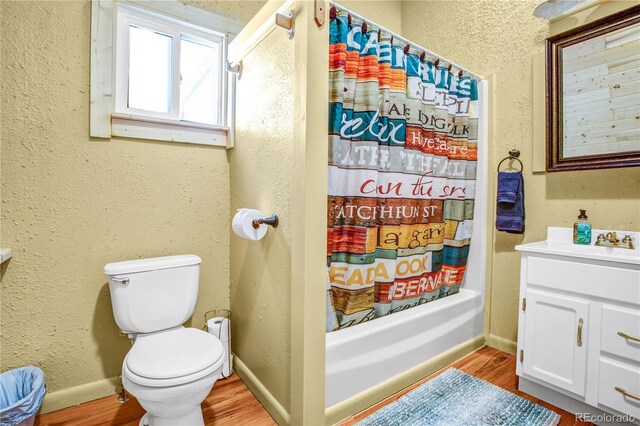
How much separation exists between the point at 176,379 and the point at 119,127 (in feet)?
4.08

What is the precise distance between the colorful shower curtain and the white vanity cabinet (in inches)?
19.8

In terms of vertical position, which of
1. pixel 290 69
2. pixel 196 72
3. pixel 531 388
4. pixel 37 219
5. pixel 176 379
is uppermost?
pixel 196 72

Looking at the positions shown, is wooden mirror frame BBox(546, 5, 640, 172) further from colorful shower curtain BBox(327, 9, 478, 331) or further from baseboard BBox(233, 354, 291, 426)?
baseboard BBox(233, 354, 291, 426)

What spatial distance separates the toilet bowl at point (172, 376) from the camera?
111 centimetres

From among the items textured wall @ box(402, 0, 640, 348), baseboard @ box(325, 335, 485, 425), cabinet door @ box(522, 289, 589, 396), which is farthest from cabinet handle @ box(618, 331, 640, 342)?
baseboard @ box(325, 335, 485, 425)

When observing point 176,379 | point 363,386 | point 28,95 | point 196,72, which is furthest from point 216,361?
point 196,72

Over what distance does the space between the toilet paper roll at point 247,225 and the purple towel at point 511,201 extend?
1.49m

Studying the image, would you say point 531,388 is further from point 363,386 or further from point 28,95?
point 28,95

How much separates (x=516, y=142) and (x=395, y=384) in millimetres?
1633

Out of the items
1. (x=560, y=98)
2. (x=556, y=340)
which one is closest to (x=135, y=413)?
(x=556, y=340)

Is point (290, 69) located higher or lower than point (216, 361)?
higher

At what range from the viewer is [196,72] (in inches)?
77.8

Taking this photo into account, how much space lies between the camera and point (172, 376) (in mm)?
1113

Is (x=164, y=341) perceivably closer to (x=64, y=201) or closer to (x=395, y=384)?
(x=64, y=201)
